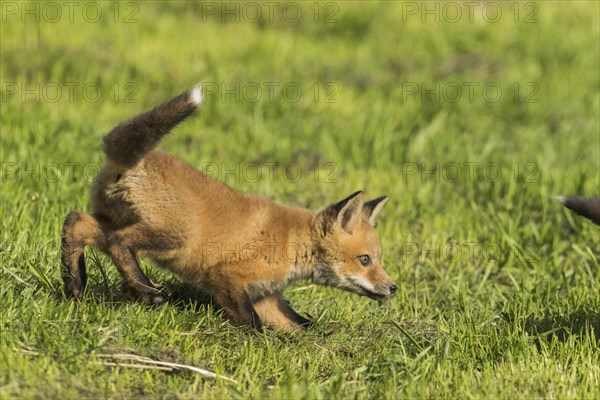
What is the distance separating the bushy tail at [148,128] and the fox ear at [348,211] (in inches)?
49.3

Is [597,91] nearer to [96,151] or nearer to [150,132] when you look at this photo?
[96,151]

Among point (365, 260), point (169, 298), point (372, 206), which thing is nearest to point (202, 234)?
point (169, 298)

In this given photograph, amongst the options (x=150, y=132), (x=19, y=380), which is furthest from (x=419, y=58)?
(x=19, y=380)

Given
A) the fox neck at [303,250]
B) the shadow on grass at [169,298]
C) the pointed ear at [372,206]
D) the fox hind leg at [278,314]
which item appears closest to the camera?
the shadow on grass at [169,298]

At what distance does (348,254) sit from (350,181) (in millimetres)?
2464

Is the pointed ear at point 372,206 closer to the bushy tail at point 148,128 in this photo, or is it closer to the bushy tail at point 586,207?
the bushy tail at point 586,207

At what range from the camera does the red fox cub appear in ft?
18.4

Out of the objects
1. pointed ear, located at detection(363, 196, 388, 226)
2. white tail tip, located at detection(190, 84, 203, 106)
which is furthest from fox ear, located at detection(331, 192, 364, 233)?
white tail tip, located at detection(190, 84, 203, 106)

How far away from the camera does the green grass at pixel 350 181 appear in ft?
17.0

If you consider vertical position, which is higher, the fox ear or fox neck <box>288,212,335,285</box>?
the fox ear

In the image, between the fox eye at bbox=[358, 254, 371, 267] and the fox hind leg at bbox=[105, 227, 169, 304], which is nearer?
the fox hind leg at bbox=[105, 227, 169, 304]

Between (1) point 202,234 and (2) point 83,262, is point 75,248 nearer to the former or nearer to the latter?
(2) point 83,262

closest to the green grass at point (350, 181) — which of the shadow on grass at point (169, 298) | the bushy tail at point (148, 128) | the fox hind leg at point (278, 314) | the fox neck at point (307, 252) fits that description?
the shadow on grass at point (169, 298)

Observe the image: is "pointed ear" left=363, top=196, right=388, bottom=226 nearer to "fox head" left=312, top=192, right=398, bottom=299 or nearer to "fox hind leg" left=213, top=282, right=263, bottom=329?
"fox head" left=312, top=192, right=398, bottom=299
